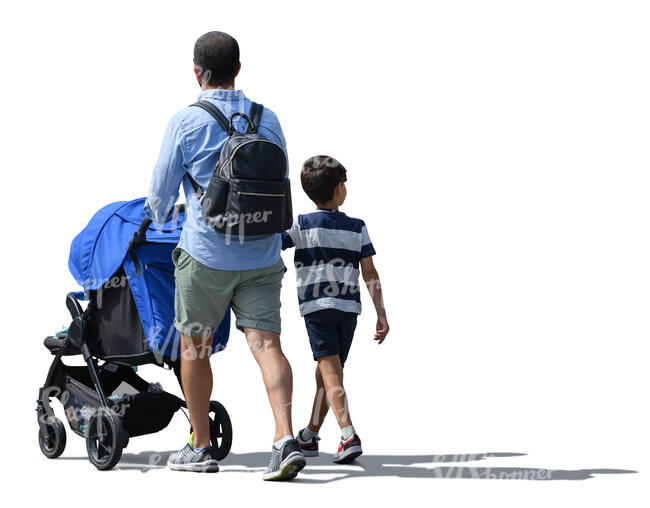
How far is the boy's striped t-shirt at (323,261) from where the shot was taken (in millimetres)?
6414

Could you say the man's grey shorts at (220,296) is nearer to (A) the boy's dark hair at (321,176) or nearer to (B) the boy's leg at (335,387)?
(B) the boy's leg at (335,387)

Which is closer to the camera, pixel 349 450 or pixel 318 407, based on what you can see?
pixel 349 450

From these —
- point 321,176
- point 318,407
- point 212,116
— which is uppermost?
point 212,116

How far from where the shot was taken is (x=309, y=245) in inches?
253

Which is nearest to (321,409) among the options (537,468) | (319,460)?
(319,460)

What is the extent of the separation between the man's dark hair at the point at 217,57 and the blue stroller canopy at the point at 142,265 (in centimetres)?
89

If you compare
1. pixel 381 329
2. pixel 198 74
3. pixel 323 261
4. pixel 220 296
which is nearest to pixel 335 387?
pixel 381 329

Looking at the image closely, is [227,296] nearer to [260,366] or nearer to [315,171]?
[260,366]

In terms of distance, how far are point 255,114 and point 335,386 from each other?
69.4 inches

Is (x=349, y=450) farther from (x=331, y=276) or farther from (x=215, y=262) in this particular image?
(x=215, y=262)

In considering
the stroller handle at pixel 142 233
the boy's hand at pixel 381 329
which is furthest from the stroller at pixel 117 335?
the boy's hand at pixel 381 329

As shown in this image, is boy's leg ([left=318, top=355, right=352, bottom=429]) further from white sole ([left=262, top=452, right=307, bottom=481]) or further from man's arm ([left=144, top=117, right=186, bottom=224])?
man's arm ([left=144, top=117, right=186, bottom=224])

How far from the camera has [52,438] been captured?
6758 mm

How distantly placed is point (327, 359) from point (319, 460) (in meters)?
0.66
